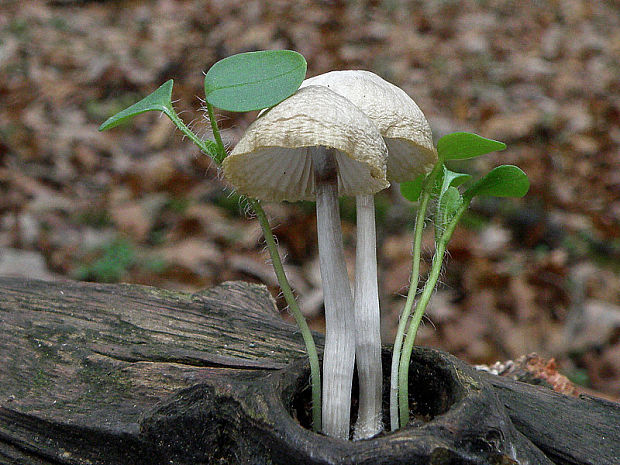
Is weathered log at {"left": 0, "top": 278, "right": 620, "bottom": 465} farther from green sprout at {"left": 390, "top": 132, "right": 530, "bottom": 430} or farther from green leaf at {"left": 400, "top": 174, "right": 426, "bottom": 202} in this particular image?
green leaf at {"left": 400, "top": 174, "right": 426, "bottom": 202}

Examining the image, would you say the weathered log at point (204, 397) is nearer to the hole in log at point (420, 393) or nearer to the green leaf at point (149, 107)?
the hole in log at point (420, 393)

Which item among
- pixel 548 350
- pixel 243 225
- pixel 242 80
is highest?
pixel 242 80

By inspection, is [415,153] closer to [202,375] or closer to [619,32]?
[202,375]

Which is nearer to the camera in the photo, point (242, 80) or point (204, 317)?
point (242, 80)

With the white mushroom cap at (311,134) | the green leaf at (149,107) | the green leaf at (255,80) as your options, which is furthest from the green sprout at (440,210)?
the green leaf at (149,107)

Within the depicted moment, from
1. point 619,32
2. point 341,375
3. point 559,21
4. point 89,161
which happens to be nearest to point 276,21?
point 89,161

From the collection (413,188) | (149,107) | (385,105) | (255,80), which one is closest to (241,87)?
(255,80)

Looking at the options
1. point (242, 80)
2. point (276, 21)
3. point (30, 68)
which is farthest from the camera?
point (276, 21)
